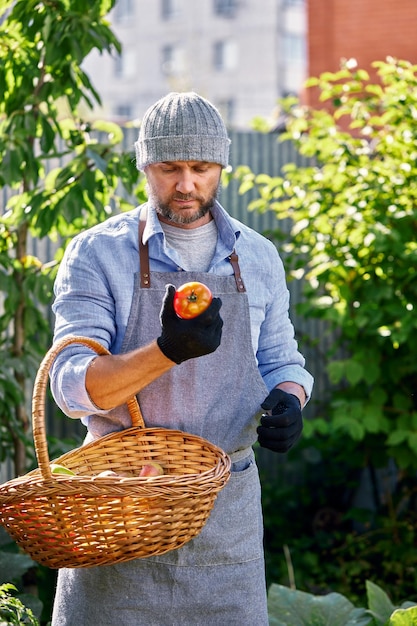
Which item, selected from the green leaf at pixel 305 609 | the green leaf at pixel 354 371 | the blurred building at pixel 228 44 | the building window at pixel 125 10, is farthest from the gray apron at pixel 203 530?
the building window at pixel 125 10

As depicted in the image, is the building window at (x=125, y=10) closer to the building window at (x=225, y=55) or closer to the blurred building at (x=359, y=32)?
the building window at (x=225, y=55)

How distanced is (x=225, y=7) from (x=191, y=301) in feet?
129

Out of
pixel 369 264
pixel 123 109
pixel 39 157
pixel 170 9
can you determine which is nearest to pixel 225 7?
pixel 170 9

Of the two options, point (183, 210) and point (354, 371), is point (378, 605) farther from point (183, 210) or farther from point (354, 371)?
point (183, 210)

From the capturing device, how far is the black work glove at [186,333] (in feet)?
6.58

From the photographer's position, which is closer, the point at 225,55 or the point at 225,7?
the point at 225,7

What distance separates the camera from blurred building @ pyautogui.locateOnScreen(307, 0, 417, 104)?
30.5 ft

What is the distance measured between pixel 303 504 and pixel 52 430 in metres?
1.50

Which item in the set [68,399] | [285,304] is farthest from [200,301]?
[285,304]

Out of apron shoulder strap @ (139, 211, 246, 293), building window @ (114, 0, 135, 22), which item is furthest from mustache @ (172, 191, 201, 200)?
building window @ (114, 0, 135, 22)

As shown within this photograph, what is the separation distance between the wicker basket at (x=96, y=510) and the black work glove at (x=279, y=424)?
133mm

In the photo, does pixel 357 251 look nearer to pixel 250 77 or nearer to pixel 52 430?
pixel 52 430

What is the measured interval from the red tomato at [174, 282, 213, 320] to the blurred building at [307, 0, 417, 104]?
750cm

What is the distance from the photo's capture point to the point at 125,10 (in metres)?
41.6
